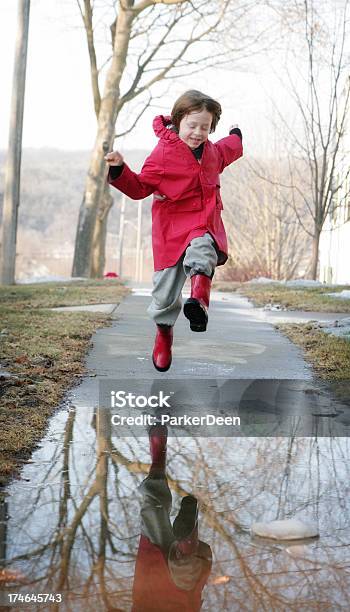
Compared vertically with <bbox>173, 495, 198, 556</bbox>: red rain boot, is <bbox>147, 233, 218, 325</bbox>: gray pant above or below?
above

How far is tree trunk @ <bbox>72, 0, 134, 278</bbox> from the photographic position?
2031cm

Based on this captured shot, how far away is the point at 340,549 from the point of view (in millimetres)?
2584

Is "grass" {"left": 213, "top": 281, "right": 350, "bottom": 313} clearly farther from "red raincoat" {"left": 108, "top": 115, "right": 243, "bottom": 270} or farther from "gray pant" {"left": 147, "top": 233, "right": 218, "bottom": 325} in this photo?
"red raincoat" {"left": 108, "top": 115, "right": 243, "bottom": 270}

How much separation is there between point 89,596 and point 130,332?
5.32 metres

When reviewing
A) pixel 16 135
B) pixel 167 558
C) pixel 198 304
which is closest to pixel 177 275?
pixel 198 304

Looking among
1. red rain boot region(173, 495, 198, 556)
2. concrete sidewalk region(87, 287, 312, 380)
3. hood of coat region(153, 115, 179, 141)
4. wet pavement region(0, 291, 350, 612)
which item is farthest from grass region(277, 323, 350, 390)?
red rain boot region(173, 495, 198, 556)

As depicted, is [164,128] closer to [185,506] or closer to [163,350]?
[163,350]

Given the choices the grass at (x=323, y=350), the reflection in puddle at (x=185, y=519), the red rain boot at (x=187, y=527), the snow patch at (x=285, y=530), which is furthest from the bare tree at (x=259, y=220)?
the snow patch at (x=285, y=530)

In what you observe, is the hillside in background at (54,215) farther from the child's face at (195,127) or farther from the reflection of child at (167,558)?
the reflection of child at (167,558)

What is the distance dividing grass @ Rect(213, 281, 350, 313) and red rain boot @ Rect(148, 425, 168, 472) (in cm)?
606

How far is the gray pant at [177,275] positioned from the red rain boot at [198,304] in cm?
5

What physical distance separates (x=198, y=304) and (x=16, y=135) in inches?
478

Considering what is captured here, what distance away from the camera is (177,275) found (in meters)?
5.07

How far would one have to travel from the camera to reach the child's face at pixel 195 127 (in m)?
4.66
